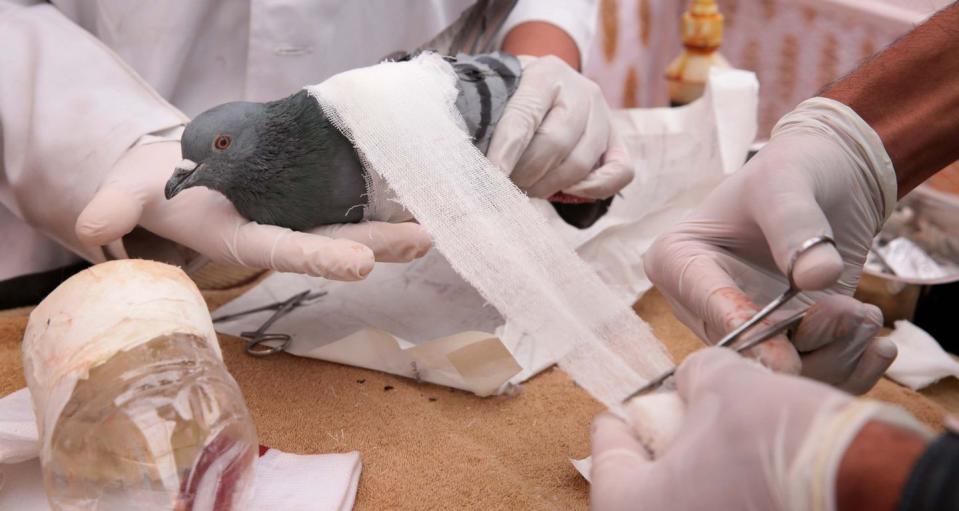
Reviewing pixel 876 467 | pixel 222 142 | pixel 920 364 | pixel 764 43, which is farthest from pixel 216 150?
pixel 764 43

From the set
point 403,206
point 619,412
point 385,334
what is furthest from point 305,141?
point 619,412

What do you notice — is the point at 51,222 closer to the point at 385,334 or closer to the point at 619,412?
the point at 385,334

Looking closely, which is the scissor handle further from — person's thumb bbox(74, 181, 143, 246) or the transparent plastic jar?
the transparent plastic jar

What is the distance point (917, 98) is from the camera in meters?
0.88

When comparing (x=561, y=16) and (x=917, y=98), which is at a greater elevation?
(x=917, y=98)

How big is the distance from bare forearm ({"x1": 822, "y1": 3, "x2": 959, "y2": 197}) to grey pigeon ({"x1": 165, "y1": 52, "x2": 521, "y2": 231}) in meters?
0.51

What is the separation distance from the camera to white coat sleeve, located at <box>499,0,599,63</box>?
1.42 metres

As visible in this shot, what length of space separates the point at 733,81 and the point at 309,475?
1.00 metres

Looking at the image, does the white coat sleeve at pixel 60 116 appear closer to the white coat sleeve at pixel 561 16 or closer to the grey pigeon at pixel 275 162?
the grey pigeon at pixel 275 162

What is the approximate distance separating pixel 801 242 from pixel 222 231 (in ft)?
1.94

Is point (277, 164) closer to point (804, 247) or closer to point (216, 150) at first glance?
point (216, 150)

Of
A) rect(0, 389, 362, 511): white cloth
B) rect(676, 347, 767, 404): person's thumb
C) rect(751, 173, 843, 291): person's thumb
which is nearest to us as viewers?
rect(676, 347, 767, 404): person's thumb

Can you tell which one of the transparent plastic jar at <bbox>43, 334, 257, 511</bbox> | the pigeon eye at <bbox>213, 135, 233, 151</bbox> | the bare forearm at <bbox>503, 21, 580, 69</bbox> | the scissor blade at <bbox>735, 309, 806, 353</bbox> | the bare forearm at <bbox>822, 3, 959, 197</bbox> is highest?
the bare forearm at <bbox>822, 3, 959, 197</bbox>

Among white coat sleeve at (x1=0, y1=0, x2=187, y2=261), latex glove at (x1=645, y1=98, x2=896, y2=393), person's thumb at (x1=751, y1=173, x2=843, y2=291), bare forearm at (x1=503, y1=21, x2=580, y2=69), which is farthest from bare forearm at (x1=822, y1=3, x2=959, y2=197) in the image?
white coat sleeve at (x1=0, y1=0, x2=187, y2=261)
